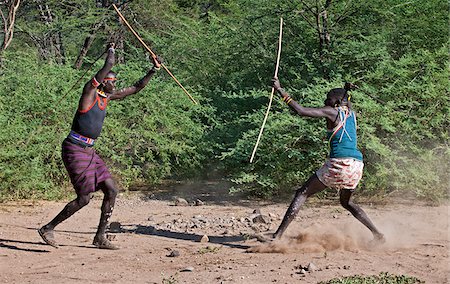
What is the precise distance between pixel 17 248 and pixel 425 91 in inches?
225

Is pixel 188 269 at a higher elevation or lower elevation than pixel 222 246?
higher

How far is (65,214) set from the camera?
23.0ft

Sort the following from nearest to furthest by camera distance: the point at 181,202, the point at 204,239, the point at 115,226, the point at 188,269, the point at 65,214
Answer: the point at 188,269
the point at 65,214
the point at 204,239
the point at 115,226
the point at 181,202

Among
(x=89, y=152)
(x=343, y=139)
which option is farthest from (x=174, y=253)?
(x=343, y=139)

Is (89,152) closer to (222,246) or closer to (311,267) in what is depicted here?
(222,246)

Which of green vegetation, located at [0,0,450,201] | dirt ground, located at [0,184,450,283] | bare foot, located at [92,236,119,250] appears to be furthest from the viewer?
green vegetation, located at [0,0,450,201]

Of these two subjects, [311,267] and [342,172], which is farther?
[342,172]

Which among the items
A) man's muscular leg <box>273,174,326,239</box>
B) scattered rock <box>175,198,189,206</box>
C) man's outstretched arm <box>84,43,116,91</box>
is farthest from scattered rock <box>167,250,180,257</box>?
scattered rock <box>175,198,189,206</box>

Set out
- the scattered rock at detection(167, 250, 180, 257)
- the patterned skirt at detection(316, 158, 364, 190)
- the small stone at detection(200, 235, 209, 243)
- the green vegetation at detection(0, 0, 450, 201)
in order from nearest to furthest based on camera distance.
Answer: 1. the patterned skirt at detection(316, 158, 364, 190)
2. the scattered rock at detection(167, 250, 180, 257)
3. the small stone at detection(200, 235, 209, 243)
4. the green vegetation at detection(0, 0, 450, 201)

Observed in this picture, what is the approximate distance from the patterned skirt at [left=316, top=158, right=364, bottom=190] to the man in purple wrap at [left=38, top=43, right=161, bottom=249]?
2.17 m

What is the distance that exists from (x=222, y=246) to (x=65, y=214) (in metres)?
1.63

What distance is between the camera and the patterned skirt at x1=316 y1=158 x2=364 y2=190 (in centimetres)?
660

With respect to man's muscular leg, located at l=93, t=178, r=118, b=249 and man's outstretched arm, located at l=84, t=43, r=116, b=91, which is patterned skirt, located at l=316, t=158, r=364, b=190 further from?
man's outstretched arm, located at l=84, t=43, r=116, b=91

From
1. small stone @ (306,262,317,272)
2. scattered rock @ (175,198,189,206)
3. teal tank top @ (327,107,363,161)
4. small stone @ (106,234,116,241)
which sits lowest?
scattered rock @ (175,198,189,206)
